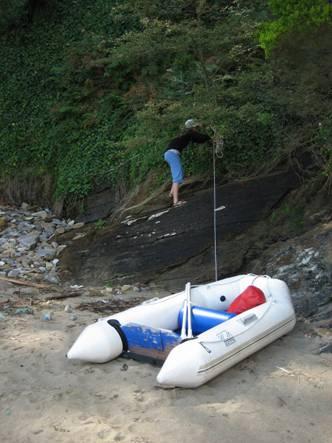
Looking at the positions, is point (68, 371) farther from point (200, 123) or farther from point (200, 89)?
point (200, 89)

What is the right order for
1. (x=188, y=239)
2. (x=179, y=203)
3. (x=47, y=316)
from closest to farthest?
(x=47, y=316) < (x=188, y=239) < (x=179, y=203)

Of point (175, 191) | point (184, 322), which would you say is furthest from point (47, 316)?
point (175, 191)

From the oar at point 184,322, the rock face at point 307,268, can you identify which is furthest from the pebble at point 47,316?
the rock face at point 307,268

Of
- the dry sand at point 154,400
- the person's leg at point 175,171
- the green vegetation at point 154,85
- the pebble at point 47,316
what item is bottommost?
the dry sand at point 154,400

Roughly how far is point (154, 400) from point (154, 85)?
31.3 ft

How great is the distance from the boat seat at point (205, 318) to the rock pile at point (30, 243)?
453cm

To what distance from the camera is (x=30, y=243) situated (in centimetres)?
1273

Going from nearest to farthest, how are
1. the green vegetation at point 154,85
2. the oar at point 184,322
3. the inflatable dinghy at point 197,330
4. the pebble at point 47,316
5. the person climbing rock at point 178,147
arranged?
the inflatable dinghy at point 197,330
the oar at point 184,322
the pebble at point 47,316
the green vegetation at point 154,85
the person climbing rock at point 178,147

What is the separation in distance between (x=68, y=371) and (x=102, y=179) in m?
7.76

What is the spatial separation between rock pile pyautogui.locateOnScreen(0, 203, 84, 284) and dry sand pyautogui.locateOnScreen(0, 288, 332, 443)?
4372 millimetres

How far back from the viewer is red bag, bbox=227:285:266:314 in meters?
7.28

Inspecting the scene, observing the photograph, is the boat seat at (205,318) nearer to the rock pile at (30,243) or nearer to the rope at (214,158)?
the rope at (214,158)

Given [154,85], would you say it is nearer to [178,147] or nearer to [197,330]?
[178,147]

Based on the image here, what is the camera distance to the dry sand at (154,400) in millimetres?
5113
